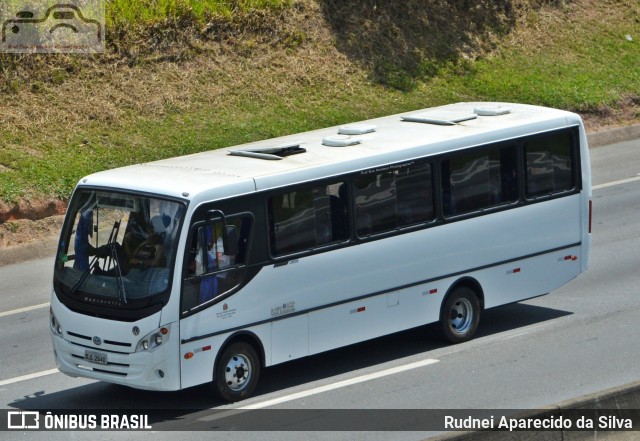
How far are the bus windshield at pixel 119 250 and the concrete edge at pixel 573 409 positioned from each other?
3.77m

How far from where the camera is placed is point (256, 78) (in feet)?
80.0

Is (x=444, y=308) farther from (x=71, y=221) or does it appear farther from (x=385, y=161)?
(x=71, y=221)

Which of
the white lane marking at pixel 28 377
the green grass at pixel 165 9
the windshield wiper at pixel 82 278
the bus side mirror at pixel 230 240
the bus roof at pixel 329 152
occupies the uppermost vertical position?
the green grass at pixel 165 9

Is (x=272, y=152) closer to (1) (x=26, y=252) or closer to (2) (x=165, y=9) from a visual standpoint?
(1) (x=26, y=252)

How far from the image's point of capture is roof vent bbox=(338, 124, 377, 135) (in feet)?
45.8

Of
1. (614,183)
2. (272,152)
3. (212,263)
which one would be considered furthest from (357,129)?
(614,183)

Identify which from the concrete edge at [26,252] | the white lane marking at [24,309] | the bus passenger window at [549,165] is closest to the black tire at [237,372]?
the bus passenger window at [549,165]

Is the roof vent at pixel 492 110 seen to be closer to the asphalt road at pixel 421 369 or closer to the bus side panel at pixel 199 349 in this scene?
the asphalt road at pixel 421 369

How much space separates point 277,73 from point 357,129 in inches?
429

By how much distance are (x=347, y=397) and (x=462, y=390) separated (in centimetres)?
120

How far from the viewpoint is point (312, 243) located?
1260 cm

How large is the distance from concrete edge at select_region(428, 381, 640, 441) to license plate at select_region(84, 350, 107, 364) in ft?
13.2

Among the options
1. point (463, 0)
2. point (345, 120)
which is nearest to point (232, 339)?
point (345, 120)

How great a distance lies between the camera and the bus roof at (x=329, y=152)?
12.0 meters
